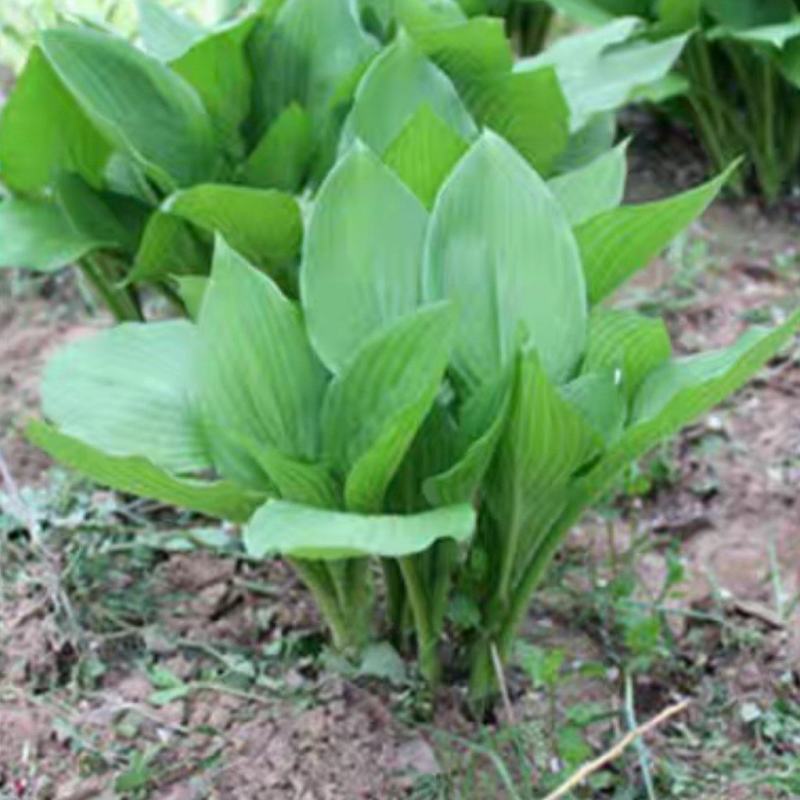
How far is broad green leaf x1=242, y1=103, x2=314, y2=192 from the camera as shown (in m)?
2.38

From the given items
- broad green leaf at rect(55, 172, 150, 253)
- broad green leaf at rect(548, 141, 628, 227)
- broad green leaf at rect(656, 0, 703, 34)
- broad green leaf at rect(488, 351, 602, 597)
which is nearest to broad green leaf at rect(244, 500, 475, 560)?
broad green leaf at rect(488, 351, 602, 597)

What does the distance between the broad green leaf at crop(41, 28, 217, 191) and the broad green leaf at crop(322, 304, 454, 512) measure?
629 mm

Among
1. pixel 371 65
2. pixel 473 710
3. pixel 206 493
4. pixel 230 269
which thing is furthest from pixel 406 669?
pixel 371 65

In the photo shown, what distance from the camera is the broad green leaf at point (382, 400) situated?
5.49 ft

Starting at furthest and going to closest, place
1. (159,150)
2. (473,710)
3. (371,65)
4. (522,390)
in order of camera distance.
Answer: (159,150)
(371,65)
(473,710)
(522,390)

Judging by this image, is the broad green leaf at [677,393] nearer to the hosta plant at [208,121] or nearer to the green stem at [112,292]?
the hosta plant at [208,121]

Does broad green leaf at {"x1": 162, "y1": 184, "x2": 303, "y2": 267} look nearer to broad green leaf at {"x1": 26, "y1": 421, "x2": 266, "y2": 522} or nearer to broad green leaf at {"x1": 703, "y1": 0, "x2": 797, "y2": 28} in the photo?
broad green leaf at {"x1": 26, "y1": 421, "x2": 266, "y2": 522}

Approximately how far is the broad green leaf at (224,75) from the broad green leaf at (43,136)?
0.16 meters

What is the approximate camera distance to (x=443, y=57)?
240 centimetres

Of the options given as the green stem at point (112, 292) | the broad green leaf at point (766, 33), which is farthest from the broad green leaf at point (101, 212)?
the broad green leaf at point (766, 33)

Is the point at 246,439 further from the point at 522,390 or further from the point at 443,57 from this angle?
the point at 443,57

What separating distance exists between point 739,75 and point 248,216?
1.33 metres

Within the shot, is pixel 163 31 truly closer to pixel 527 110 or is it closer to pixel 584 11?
pixel 527 110

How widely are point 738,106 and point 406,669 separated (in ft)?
5.65
